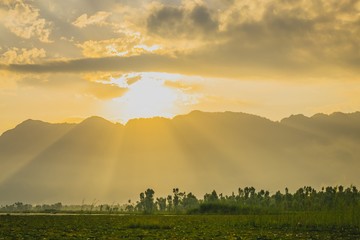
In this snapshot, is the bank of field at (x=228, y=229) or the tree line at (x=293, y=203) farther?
the tree line at (x=293, y=203)

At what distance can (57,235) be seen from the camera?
33.3 meters

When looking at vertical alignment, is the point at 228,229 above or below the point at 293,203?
below

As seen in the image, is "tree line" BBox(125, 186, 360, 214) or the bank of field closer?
the bank of field

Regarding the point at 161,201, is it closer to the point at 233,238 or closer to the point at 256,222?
the point at 256,222

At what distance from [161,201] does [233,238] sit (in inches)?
6699

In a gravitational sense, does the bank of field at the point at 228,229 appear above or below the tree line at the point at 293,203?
below

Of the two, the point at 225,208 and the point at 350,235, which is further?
the point at 225,208

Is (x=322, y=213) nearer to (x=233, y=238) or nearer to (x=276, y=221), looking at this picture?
(x=276, y=221)

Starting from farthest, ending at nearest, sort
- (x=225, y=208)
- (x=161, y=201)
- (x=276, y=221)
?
(x=161, y=201)
(x=225, y=208)
(x=276, y=221)

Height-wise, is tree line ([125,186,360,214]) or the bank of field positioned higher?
tree line ([125,186,360,214])

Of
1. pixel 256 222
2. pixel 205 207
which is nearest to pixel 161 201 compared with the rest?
pixel 205 207

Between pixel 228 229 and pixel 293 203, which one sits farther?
pixel 293 203

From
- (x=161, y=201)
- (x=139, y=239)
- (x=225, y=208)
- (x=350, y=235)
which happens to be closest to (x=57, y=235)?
(x=139, y=239)

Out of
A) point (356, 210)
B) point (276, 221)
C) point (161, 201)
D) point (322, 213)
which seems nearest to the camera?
point (356, 210)
